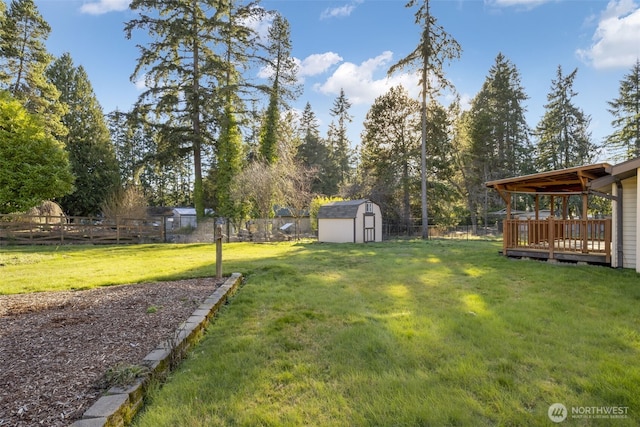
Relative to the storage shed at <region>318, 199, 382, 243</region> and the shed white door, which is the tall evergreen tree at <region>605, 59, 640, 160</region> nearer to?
the shed white door

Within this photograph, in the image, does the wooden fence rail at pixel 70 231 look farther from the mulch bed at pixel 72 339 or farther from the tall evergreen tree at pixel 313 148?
the tall evergreen tree at pixel 313 148

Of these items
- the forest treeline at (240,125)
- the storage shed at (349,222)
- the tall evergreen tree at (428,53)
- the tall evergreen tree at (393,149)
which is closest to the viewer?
the storage shed at (349,222)

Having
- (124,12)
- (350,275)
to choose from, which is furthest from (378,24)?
(124,12)

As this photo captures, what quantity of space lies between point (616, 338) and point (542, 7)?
37.7 ft

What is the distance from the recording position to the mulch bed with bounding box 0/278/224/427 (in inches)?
88.4

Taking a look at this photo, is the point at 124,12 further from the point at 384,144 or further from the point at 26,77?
the point at 384,144

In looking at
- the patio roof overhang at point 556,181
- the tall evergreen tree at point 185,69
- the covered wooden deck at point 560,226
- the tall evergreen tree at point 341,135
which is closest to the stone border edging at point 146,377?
the patio roof overhang at point 556,181

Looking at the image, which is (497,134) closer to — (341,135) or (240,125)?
(341,135)

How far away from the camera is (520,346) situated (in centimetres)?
327

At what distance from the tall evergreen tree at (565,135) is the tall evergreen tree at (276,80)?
22.2m

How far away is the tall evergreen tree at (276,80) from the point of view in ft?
76.5

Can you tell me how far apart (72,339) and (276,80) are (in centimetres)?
2501

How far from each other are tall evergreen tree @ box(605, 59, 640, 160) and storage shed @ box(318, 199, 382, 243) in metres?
22.0

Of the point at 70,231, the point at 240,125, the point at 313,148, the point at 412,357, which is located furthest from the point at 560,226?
the point at 313,148
